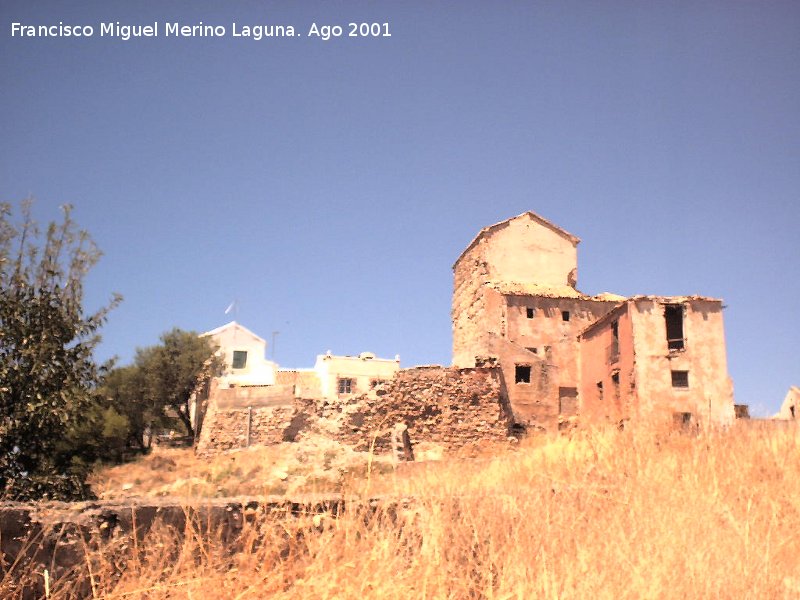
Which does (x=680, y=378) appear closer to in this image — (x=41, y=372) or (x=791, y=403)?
(x=791, y=403)

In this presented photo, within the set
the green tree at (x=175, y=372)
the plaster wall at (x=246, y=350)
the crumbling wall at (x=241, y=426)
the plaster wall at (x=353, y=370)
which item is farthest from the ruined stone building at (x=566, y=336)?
the plaster wall at (x=246, y=350)

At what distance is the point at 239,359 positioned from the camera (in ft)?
143

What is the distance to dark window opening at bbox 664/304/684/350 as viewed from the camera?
80.6 ft

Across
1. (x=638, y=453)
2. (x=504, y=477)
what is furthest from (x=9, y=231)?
(x=638, y=453)

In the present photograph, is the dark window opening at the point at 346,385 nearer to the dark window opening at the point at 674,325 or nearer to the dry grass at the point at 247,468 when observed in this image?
the dry grass at the point at 247,468

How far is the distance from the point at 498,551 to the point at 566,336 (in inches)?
1027

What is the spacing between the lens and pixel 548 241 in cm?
3272

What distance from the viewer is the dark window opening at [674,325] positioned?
80.6 feet

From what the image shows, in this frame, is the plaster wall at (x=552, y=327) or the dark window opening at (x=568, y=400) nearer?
the dark window opening at (x=568, y=400)

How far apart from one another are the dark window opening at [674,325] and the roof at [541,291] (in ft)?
16.4

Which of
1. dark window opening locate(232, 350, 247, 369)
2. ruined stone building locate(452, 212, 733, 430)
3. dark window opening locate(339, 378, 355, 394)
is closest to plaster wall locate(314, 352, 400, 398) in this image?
dark window opening locate(339, 378, 355, 394)

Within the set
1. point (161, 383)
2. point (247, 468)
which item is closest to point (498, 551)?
point (247, 468)

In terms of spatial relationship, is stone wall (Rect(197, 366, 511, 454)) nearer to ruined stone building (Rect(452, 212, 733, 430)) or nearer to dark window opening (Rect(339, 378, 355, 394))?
ruined stone building (Rect(452, 212, 733, 430))

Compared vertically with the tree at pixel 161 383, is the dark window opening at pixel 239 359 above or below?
above
